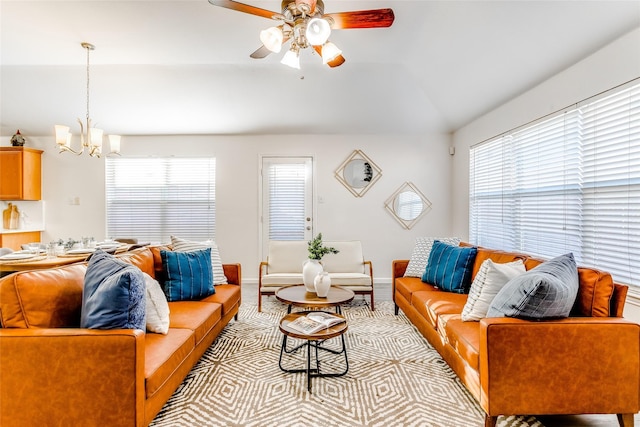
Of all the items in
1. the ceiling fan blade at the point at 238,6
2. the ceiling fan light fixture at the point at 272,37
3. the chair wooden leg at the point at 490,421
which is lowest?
the chair wooden leg at the point at 490,421

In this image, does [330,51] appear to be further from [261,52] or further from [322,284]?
[322,284]

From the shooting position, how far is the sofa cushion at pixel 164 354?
1665 mm

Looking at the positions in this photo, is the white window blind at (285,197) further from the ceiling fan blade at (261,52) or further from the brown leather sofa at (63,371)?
the brown leather sofa at (63,371)

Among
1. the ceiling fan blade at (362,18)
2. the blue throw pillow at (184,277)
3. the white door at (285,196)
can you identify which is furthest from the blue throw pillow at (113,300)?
the white door at (285,196)

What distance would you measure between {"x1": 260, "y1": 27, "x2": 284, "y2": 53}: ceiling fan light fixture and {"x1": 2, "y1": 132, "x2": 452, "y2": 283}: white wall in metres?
3.16

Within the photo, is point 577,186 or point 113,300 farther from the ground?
point 577,186

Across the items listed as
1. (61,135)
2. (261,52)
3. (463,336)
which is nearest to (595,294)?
(463,336)

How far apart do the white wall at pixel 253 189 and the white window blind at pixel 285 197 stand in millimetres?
228

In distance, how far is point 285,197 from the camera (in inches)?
209

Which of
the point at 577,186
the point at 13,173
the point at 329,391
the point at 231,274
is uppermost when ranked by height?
the point at 13,173

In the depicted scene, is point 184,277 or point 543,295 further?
point 184,277

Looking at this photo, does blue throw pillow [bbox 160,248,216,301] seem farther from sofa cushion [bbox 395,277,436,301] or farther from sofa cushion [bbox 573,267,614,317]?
sofa cushion [bbox 573,267,614,317]

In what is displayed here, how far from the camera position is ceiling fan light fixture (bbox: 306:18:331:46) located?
192cm

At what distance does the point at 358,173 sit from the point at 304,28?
3354 millimetres
